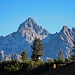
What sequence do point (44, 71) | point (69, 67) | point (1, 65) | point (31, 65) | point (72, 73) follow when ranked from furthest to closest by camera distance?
point (1, 65) < point (31, 65) < point (44, 71) < point (69, 67) < point (72, 73)

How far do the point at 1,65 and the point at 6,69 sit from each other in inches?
189

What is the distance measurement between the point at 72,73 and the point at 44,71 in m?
9.75

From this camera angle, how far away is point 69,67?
4203 cm

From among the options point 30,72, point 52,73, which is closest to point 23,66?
point 30,72

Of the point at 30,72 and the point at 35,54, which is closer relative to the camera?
the point at 30,72

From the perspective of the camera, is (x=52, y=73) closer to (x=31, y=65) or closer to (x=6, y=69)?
(x=31, y=65)

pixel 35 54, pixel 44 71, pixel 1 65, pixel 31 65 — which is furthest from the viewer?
pixel 35 54

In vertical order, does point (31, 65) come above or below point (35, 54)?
below

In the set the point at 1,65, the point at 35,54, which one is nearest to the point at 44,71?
the point at 1,65

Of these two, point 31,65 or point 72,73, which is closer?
point 72,73

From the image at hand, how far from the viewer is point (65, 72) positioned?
41.0m

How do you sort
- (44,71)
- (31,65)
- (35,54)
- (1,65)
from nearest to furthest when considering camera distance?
(44,71), (31,65), (1,65), (35,54)

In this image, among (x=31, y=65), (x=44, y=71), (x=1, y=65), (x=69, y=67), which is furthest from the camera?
(x=1, y=65)

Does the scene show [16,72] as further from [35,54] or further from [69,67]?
[35,54]
